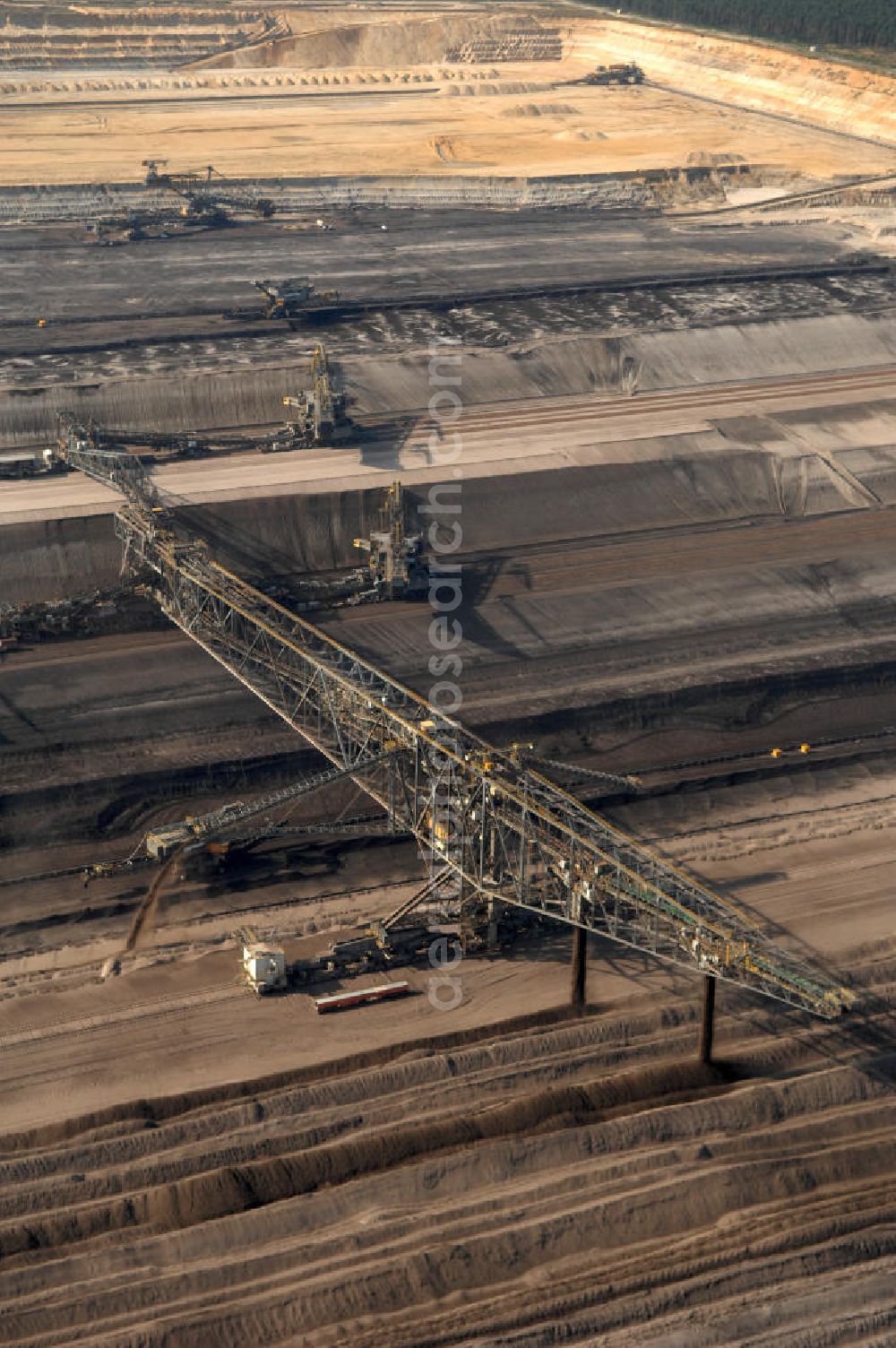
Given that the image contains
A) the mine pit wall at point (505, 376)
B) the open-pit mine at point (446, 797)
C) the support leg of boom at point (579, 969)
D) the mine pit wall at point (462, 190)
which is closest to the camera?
the open-pit mine at point (446, 797)

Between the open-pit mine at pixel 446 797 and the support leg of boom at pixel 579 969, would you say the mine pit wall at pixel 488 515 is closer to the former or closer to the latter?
the open-pit mine at pixel 446 797

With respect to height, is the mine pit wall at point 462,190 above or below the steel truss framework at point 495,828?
above

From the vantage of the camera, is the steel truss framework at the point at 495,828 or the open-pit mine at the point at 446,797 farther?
the steel truss framework at the point at 495,828

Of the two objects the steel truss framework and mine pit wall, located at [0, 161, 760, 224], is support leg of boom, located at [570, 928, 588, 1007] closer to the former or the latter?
the steel truss framework

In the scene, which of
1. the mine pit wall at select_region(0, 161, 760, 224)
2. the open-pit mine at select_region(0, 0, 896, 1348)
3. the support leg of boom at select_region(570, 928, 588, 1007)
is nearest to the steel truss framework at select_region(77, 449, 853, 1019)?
the open-pit mine at select_region(0, 0, 896, 1348)

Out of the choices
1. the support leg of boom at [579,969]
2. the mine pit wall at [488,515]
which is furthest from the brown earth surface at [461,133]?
the support leg of boom at [579,969]

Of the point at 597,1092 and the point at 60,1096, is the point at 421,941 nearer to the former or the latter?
the point at 597,1092

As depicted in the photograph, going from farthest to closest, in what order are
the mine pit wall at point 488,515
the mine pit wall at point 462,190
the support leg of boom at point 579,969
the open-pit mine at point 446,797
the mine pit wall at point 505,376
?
the mine pit wall at point 462,190
the mine pit wall at point 505,376
the mine pit wall at point 488,515
the support leg of boom at point 579,969
the open-pit mine at point 446,797

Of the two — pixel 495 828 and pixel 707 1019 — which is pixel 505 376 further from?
pixel 707 1019

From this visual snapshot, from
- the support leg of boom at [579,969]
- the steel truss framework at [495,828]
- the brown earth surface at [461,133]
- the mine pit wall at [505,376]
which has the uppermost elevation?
the brown earth surface at [461,133]
